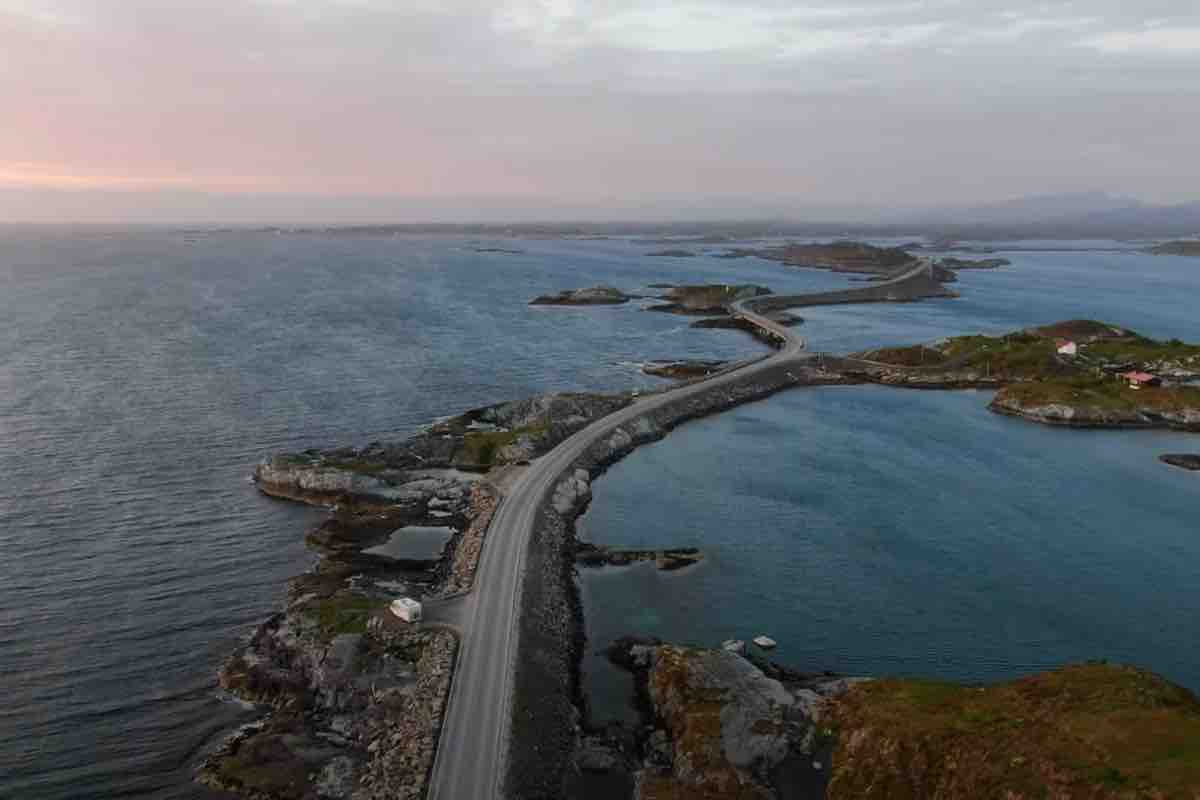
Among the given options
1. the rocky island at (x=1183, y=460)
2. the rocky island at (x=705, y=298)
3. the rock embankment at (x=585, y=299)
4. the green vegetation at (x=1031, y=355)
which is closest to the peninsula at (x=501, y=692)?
the rocky island at (x=1183, y=460)

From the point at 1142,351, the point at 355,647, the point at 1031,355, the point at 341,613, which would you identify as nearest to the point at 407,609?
the point at 355,647

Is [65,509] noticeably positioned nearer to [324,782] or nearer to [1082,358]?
[324,782]

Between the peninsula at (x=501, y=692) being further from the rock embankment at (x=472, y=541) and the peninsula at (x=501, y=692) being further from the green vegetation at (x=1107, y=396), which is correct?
the green vegetation at (x=1107, y=396)

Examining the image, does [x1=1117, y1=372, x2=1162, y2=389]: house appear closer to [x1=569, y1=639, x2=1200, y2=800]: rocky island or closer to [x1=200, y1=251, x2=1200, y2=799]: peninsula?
[x1=200, y1=251, x2=1200, y2=799]: peninsula

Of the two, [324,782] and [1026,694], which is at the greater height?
[1026,694]

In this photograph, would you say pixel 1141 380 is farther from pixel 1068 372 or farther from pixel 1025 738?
pixel 1025 738

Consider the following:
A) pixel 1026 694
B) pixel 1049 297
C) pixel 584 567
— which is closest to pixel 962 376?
pixel 584 567

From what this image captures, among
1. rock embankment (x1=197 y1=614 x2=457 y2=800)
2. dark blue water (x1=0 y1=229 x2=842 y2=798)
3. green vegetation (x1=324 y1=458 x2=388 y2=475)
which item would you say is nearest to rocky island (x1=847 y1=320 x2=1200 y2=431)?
dark blue water (x1=0 y1=229 x2=842 y2=798)
